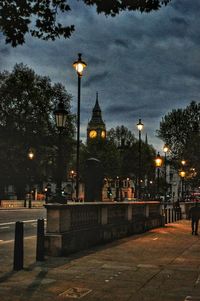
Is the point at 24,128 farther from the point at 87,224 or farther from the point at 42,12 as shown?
the point at 42,12

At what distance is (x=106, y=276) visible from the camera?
984 cm

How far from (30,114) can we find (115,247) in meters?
46.9

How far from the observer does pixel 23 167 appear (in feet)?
195

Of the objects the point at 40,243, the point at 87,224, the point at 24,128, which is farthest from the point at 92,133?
the point at 40,243

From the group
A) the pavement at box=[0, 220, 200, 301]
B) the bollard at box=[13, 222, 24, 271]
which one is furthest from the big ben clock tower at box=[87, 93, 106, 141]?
the bollard at box=[13, 222, 24, 271]

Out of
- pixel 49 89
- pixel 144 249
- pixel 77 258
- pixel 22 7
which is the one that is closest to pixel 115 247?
pixel 144 249

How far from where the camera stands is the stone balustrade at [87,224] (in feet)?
41.4

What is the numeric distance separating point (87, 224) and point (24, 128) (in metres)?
46.3

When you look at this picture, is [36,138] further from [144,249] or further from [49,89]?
[144,249]

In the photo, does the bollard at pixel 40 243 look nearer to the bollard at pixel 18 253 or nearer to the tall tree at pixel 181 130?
the bollard at pixel 18 253

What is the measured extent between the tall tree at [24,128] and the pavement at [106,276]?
146 ft

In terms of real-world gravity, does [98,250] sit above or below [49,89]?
below

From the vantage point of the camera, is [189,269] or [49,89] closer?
[189,269]

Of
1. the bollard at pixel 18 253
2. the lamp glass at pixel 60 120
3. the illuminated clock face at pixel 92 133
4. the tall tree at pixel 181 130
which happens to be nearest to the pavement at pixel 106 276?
the bollard at pixel 18 253
